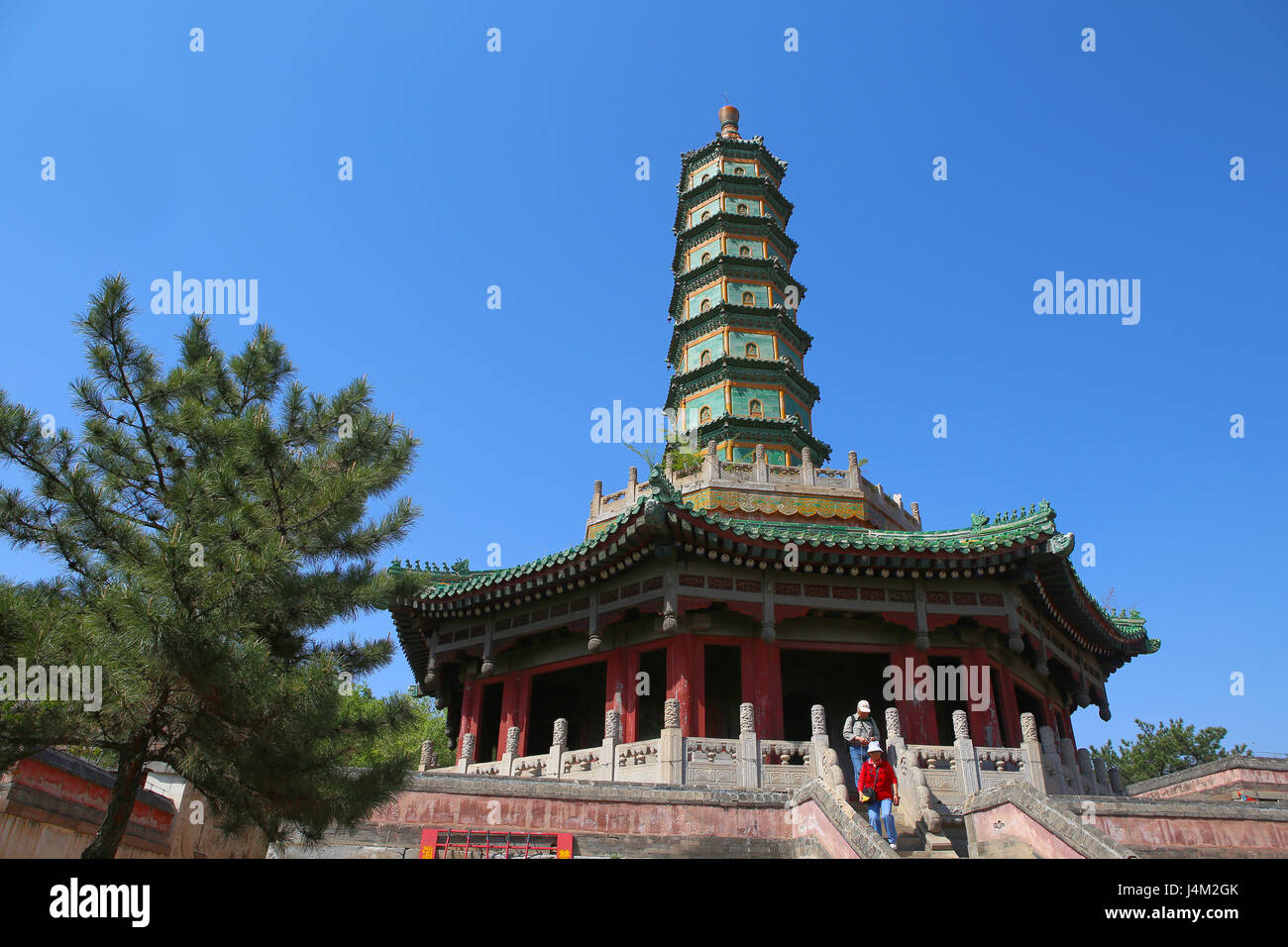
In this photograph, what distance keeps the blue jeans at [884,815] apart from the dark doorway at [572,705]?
1039 cm

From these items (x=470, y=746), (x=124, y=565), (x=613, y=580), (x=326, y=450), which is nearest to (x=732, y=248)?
(x=613, y=580)

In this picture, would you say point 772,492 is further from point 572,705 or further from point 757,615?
point 572,705

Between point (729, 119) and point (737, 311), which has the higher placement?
point (729, 119)

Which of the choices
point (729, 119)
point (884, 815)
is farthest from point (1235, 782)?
point (729, 119)

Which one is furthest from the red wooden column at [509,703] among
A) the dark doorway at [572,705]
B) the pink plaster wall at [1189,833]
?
the pink plaster wall at [1189,833]

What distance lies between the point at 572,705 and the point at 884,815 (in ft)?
41.3

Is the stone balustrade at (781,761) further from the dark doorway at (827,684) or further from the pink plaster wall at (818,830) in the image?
the dark doorway at (827,684)

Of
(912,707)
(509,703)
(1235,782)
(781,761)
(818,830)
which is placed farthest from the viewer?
(1235,782)

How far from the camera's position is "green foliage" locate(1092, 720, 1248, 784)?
4222 cm

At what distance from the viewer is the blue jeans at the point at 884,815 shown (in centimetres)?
1076

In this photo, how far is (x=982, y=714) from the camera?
17547 mm

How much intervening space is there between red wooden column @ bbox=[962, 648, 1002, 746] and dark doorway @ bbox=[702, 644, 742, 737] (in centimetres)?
484

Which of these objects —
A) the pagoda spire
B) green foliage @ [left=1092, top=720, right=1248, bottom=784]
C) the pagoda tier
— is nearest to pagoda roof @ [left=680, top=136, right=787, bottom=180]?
the pagoda spire

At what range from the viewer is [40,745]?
743 centimetres
